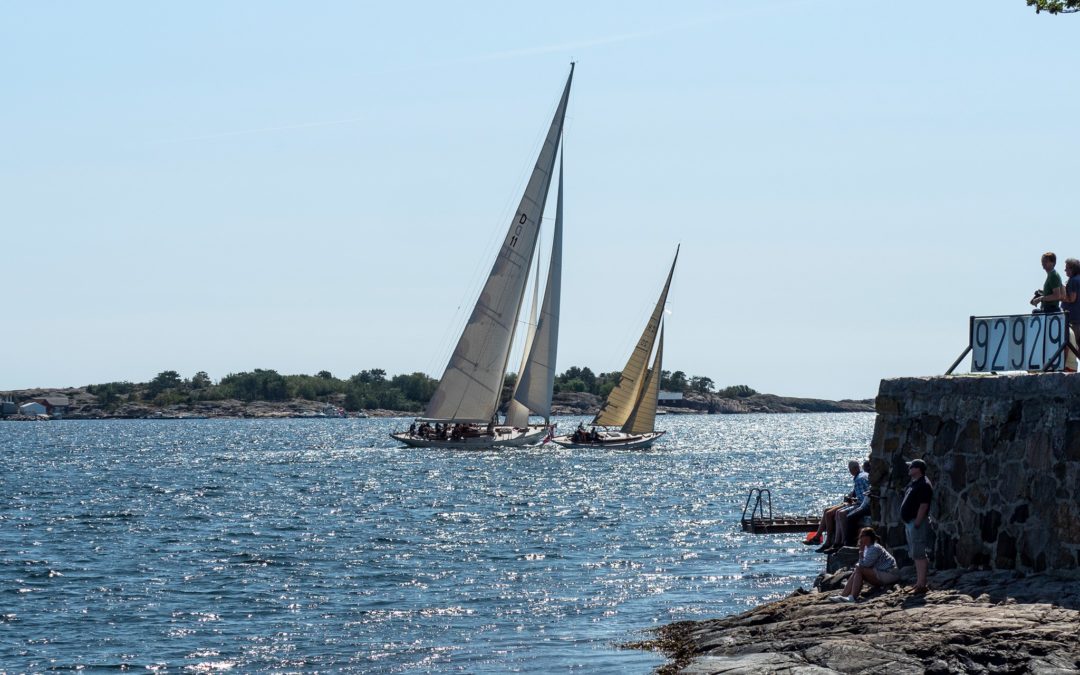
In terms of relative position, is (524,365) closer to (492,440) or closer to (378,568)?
(492,440)

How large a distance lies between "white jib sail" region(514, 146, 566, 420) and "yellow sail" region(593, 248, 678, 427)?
14.0 ft

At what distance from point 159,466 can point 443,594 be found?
52.3 meters

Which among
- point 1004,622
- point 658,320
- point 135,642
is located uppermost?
point 658,320

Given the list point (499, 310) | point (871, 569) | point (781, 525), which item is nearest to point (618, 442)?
point (499, 310)

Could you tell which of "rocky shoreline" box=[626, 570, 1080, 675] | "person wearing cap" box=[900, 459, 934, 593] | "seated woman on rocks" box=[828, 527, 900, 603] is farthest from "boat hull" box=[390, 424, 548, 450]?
"person wearing cap" box=[900, 459, 934, 593]

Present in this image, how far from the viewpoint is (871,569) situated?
1669 centimetres

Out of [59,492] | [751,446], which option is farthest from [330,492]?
[751,446]

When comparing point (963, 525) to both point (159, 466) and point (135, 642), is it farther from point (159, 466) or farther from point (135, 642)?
point (159, 466)

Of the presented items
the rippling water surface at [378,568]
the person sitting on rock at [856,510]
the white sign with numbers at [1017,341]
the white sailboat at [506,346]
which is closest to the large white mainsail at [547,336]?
the white sailboat at [506,346]

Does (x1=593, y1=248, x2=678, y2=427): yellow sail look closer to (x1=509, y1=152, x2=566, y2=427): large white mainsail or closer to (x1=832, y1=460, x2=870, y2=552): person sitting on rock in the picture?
(x1=509, y1=152, x2=566, y2=427): large white mainsail

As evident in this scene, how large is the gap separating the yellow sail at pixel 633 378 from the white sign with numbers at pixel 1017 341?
5809 cm

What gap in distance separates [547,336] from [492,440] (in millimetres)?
6296

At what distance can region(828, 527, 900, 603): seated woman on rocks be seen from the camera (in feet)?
54.6

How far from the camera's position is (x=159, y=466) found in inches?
2899
